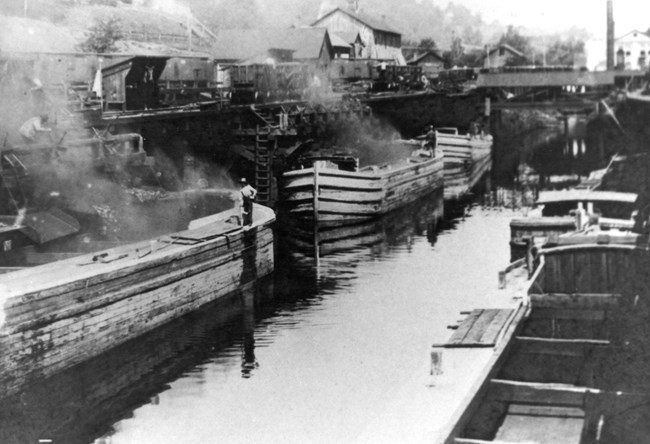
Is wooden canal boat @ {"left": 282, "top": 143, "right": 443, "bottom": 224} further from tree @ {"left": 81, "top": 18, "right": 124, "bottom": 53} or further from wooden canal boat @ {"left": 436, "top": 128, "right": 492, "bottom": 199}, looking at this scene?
tree @ {"left": 81, "top": 18, "right": 124, "bottom": 53}

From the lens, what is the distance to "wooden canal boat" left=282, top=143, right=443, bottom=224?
3372cm

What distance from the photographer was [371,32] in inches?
3413

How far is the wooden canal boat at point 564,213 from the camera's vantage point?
2178 centimetres

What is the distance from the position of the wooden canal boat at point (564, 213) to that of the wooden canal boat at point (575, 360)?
16.2ft

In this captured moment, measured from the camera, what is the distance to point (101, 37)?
4769 centimetres

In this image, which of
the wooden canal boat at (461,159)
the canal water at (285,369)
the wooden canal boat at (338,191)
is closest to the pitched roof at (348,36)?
the wooden canal boat at (461,159)

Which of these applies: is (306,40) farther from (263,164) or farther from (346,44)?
(263,164)

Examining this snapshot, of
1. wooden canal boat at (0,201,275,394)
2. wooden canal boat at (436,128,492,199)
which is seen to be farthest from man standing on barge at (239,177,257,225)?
wooden canal boat at (436,128,492,199)

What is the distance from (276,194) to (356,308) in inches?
598

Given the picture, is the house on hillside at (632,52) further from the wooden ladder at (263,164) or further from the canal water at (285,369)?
the canal water at (285,369)

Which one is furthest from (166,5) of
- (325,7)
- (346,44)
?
(325,7)

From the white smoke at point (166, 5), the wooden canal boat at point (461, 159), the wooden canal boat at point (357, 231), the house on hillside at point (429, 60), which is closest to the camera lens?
the wooden canal boat at point (357, 231)

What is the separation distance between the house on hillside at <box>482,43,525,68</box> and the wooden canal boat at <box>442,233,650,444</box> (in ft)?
276

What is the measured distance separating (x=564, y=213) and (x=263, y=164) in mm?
15533
